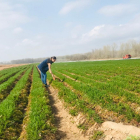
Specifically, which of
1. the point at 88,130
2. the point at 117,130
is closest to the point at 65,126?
the point at 88,130

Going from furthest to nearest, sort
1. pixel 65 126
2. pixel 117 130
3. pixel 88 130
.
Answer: pixel 65 126 < pixel 88 130 < pixel 117 130

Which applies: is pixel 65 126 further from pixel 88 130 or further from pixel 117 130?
pixel 117 130

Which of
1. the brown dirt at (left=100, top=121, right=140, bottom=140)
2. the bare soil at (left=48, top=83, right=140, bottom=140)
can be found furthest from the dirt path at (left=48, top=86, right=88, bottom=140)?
the brown dirt at (left=100, top=121, right=140, bottom=140)

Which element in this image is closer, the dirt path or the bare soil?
the bare soil

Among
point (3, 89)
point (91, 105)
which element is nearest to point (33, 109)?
point (91, 105)

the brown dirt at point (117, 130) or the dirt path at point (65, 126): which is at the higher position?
the brown dirt at point (117, 130)

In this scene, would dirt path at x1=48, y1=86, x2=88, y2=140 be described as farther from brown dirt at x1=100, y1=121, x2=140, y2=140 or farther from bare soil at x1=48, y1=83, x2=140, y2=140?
brown dirt at x1=100, y1=121, x2=140, y2=140

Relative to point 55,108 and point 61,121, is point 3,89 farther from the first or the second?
point 61,121

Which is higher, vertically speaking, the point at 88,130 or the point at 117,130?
the point at 117,130

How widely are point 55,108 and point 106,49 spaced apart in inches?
4270

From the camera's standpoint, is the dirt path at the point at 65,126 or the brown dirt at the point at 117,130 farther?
the dirt path at the point at 65,126

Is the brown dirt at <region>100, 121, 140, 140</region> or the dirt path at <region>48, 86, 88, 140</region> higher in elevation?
the brown dirt at <region>100, 121, 140, 140</region>

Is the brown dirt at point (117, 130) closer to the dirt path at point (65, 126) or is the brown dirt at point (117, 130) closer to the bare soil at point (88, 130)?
the bare soil at point (88, 130)

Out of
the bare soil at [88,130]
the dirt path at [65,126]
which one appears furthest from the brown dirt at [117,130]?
the dirt path at [65,126]
